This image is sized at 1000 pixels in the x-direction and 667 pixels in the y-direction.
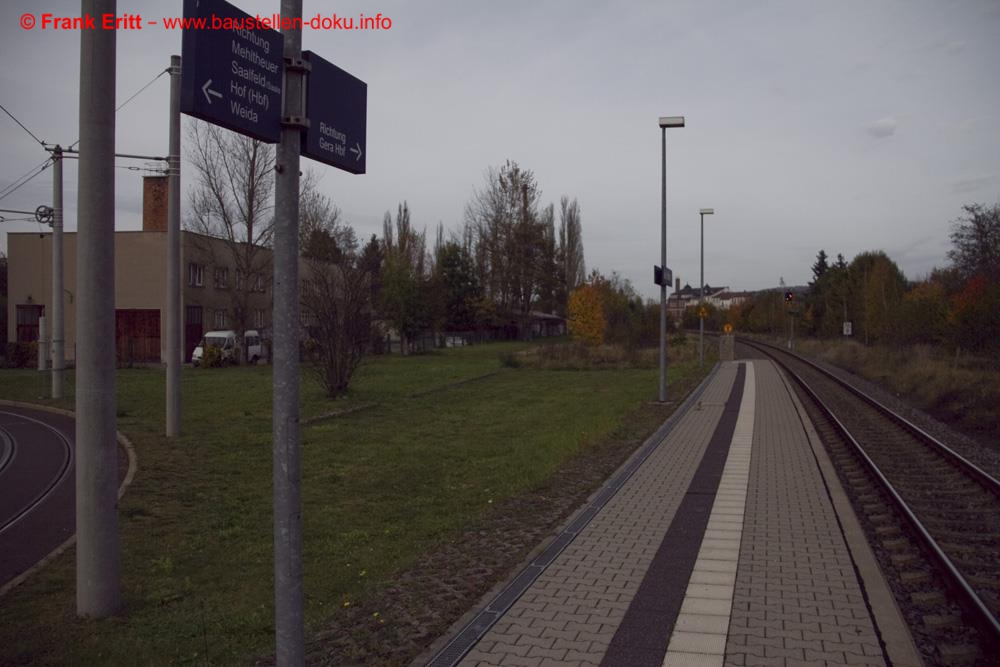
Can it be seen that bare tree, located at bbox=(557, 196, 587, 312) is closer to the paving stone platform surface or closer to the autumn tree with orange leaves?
the autumn tree with orange leaves

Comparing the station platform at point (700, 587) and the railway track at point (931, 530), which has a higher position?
the station platform at point (700, 587)

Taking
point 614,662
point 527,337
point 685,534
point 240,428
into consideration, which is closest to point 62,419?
point 240,428

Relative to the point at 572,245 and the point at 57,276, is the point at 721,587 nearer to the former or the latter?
the point at 57,276

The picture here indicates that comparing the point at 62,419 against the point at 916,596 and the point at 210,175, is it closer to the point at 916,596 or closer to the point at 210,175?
the point at 916,596

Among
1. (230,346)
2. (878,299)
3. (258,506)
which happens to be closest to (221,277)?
(230,346)

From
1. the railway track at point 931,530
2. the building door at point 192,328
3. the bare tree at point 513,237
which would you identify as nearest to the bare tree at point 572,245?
the bare tree at point 513,237

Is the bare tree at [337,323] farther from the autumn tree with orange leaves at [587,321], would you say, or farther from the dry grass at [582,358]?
the autumn tree with orange leaves at [587,321]

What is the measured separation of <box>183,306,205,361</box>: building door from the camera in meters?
41.8

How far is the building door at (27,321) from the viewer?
42.3 m

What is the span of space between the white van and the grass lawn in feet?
48.6

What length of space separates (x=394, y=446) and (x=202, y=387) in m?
13.6

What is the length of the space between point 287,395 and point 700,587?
3.78 meters

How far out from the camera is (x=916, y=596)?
602cm

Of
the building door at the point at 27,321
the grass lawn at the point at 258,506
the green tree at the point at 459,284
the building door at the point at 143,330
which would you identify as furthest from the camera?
the green tree at the point at 459,284
